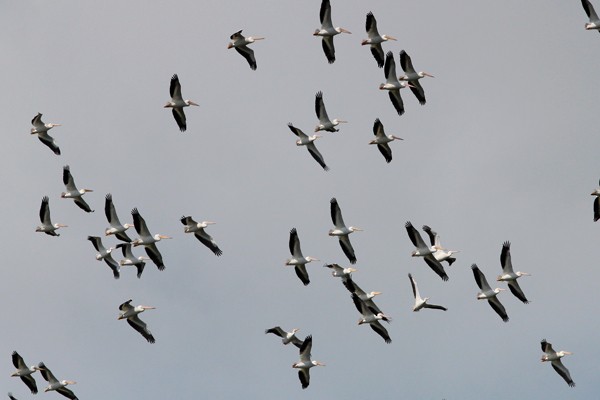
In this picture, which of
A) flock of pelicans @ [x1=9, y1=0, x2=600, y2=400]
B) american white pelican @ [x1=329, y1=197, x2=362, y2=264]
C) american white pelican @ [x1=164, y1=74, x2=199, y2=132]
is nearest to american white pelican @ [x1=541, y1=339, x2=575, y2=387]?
flock of pelicans @ [x1=9, y1=0, x2=600, y2=400]

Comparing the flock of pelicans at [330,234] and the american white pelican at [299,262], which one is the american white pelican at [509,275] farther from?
the american white pelican at [299,262]

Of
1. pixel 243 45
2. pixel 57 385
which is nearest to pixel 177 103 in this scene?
pixel 243 45

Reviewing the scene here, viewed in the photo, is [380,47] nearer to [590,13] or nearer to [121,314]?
[590,13]

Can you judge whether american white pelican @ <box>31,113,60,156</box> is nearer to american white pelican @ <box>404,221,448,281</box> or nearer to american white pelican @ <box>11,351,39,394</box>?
american white pelican @ <box>11,351,39,394</box>

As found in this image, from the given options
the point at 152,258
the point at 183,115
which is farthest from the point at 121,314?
the point at 183,115

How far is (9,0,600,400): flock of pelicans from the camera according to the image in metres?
64.0

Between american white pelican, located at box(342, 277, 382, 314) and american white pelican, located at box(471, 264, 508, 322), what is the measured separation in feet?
12.8

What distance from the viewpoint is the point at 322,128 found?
6506 cm

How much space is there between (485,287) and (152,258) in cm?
1046

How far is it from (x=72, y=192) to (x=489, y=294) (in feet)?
45.9

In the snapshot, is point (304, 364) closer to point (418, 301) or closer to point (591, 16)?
point (418, 301)

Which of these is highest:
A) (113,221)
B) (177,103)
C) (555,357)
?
(177,103)

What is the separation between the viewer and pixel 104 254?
67.8m

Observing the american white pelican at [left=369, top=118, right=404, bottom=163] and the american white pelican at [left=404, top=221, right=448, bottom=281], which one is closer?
the american white pelican at [left=404, top=221, right=448, bottom=281]
